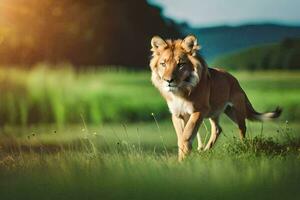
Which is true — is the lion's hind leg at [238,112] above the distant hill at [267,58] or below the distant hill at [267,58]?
below

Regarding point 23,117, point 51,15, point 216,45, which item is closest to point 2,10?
point 51,15

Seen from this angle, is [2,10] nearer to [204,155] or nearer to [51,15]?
[51,15]

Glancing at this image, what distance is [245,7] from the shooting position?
496 cm

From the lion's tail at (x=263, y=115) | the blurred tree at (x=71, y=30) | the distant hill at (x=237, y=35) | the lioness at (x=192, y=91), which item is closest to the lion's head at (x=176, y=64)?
the lioness at (x=192, y=91)

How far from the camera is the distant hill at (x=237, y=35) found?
4.90 metres

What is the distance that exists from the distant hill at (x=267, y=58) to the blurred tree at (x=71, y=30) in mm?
568

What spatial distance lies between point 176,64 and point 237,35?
528 millimetres

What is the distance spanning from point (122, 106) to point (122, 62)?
30cm

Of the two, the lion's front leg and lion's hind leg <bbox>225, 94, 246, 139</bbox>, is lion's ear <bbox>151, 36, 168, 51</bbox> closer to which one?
the lion's front leg

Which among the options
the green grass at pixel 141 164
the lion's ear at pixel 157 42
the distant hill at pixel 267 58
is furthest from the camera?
the distant hill at pixel 267 58

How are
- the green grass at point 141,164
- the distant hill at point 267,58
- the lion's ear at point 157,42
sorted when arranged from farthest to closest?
the distant hill at point 267,58
the lion's ear at point 157,42
the green grass at point 141,164

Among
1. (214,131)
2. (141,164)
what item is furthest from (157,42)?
(141,164)

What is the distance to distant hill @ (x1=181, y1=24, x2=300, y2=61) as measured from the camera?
4902 mm

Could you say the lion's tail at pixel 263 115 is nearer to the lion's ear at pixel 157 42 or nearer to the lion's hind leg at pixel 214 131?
the lion's hind leg at pixel 214 131
